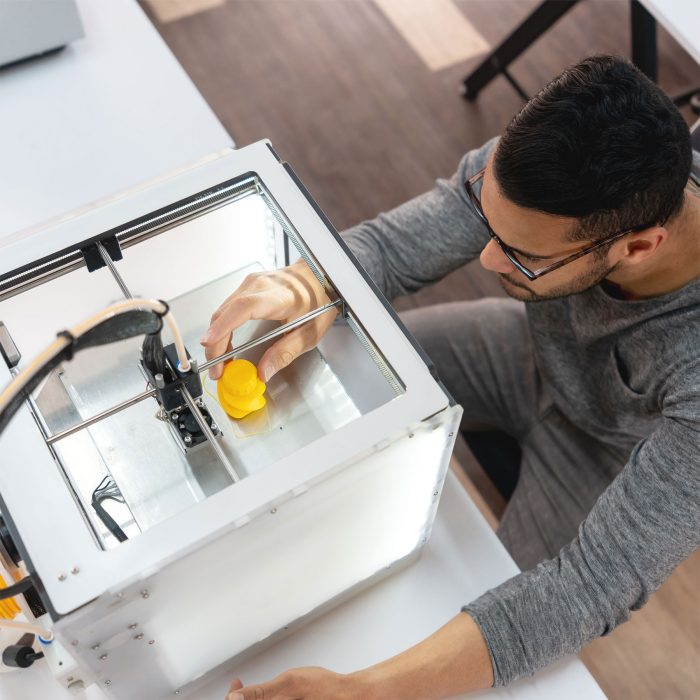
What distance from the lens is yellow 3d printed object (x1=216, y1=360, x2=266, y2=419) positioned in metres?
0.81

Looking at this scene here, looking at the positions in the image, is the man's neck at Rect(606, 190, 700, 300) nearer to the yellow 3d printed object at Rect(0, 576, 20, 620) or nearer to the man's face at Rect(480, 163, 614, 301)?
the man's face at Rect(480, 163, 614, 301)

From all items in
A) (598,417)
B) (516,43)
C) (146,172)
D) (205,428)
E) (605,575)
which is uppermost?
(516,43)

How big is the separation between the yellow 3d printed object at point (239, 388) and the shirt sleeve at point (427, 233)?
1.17ft

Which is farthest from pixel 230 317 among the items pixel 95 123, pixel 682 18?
pixel 682 18

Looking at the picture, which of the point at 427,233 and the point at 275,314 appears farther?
the point at 427,233

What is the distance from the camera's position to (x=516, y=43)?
2.20 m

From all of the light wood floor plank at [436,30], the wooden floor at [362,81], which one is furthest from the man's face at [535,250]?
the light wood floor plank at [436,30]

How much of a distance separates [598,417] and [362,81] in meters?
1.50

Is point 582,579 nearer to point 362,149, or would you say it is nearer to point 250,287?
point 250,287

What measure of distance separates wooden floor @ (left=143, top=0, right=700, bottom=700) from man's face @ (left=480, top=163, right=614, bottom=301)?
1.02 m

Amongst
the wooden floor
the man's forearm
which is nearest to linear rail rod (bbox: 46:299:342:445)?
the man's forearm

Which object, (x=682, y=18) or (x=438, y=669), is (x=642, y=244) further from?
(x=682, y=18)

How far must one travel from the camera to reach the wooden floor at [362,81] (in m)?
2.25

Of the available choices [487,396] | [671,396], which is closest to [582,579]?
[671,396]
